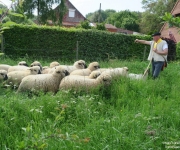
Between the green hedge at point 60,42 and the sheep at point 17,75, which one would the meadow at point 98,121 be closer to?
the sheep at point 17,75

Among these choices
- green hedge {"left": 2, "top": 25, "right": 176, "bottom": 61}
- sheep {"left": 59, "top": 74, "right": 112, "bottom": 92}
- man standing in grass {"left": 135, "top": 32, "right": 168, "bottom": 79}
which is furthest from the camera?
green hedge {"left": 2, "top": 25, "right": 176, "bottom": 61}

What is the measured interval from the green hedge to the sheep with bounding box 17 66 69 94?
249 inches

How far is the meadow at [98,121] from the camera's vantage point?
2959mm

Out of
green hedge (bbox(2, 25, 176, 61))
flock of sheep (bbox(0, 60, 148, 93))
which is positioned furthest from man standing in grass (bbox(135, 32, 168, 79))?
green hedge (bbox(2, 25, 176, 61))

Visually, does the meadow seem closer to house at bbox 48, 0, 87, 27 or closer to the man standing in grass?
the man standing in grass

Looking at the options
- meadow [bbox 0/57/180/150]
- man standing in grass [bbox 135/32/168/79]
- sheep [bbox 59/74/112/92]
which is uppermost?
man standing in grass [bbox 135/32/168/79]

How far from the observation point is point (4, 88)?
5766 millimetres

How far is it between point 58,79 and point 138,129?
3.11 m

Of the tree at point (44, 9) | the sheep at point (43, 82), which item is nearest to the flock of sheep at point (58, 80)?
the sheep at point (43, 82)

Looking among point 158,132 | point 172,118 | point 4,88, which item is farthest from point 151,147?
point 4,88

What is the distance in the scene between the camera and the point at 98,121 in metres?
3.62

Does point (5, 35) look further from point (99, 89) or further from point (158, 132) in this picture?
point (158, 132)

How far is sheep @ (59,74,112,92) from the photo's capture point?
5426 millimetres

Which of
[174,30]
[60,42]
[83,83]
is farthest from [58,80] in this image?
[60,42]
